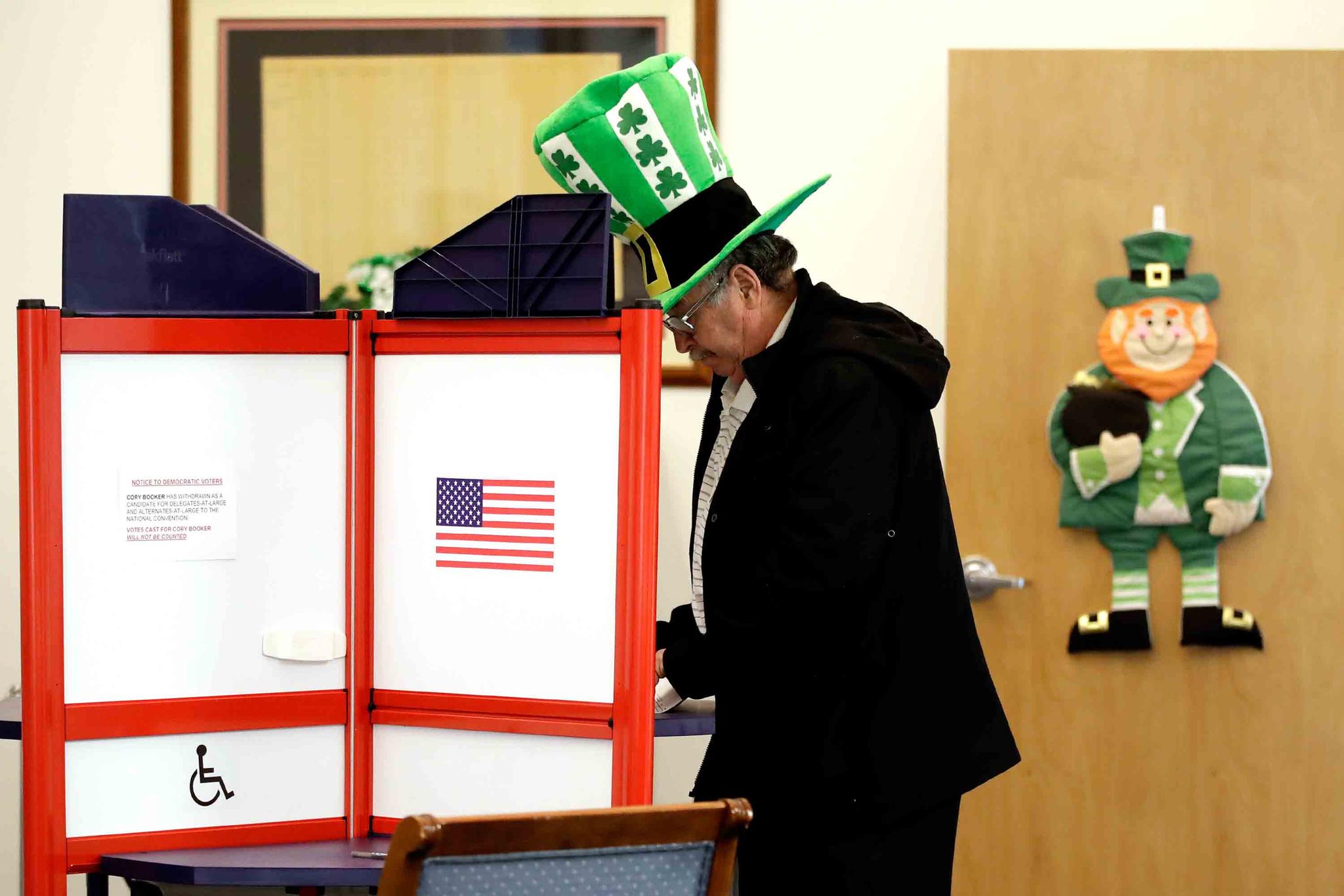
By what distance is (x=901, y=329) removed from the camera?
1568mm

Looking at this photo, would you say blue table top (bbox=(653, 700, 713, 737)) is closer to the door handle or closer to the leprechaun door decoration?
the door handle

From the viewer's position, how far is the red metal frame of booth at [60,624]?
52.8 inches

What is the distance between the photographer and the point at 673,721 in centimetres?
171

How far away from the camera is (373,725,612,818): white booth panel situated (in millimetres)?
1369

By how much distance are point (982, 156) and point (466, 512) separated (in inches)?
53.1

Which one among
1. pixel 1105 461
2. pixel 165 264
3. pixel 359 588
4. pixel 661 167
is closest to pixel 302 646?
pixel 359 588

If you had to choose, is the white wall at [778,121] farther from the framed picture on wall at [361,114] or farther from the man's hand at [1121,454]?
the man's hand at [1121,454]

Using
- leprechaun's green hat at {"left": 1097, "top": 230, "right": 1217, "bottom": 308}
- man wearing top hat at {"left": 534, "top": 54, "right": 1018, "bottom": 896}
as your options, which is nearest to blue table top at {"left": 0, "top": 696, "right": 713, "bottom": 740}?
man wearing top hat at {"left": 534, "top": 54, "right": 1018, "bottom": 896}

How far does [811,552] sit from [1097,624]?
1073 millimetres

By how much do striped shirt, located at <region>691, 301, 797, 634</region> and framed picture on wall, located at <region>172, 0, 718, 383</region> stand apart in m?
0.77

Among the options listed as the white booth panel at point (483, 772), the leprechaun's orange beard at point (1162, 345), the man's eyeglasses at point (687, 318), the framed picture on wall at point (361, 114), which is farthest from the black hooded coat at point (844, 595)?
the framed picture on wall at point (361, 114)

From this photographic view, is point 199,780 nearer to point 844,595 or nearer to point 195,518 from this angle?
point 195,518

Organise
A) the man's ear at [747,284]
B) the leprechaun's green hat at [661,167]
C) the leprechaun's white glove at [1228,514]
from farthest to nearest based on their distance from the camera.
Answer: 1. the leprechaun's white glove at [1228,514]
2. the man's ear at [747,284]
3. the leprechaun's green hat at [661,167]

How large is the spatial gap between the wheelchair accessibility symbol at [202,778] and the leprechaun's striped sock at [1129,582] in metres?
1.59
